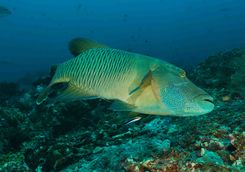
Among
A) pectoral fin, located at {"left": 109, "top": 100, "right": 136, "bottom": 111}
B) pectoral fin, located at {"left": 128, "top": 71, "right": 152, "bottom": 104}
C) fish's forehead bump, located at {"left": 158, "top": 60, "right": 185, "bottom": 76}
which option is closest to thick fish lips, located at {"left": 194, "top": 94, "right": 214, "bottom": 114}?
fish's forehead bump, located at {"left": 158, "top": 60, "right": 185, "bottom": 76}

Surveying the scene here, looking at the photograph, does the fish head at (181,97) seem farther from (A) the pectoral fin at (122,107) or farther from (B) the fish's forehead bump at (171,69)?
(A) the pectoral fin at (122,107)

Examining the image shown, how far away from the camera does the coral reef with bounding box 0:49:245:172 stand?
385 centimetres

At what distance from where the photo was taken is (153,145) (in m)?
4.28

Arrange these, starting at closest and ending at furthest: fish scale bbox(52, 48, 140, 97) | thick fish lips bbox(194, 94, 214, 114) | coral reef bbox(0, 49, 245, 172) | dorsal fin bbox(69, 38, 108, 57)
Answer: thick fish lips bbox(194, 94, 214, 114) < fish scale bbox(52, 48, 140, 97) < dorsal fin bbox(69, 38, 108, 57) < coral reef bbox(0, 49, 245, 172)

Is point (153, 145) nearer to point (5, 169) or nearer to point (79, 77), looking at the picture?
point (79, 77)

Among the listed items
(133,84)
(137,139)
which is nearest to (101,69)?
(133,84)

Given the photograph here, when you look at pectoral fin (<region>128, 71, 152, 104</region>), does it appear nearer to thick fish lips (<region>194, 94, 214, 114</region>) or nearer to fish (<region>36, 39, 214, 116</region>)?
fish (<region>36, 39, 214, 116</region>)

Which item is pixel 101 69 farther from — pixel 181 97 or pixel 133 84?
pixel 181 97

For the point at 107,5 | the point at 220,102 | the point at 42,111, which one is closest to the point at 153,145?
the point at 220,102

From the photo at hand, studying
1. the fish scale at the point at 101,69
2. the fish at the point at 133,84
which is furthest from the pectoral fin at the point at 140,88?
the fish scale at the point at 101,69

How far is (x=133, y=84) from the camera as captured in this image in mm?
2910

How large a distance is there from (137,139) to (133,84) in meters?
2.03

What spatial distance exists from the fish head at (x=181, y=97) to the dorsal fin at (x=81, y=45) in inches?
29.9

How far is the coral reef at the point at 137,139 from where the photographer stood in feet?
12.6
